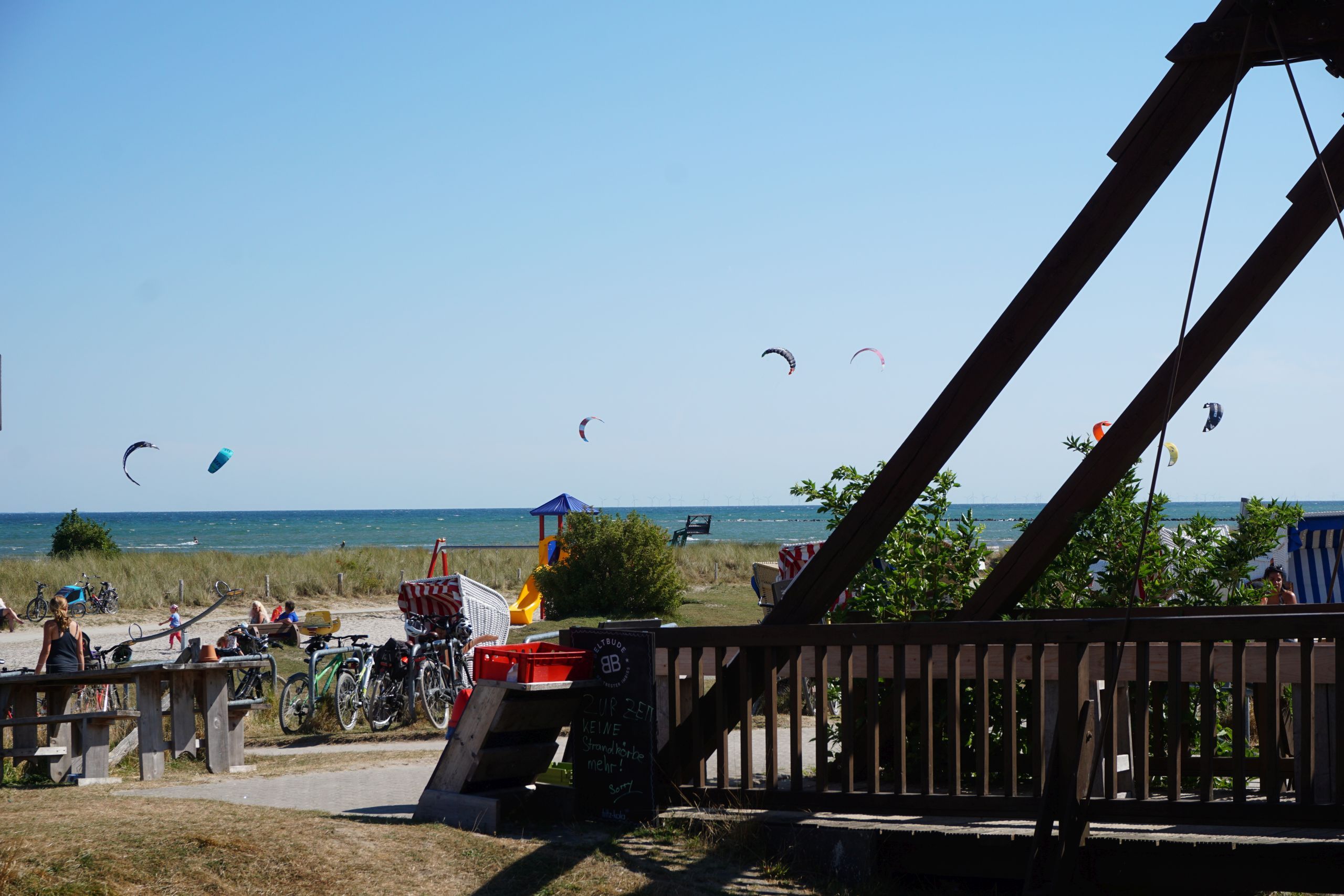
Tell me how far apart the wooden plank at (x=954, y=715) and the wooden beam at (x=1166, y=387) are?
→ 873 millimetres

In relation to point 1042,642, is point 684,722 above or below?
below

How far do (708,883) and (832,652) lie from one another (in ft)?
6.18

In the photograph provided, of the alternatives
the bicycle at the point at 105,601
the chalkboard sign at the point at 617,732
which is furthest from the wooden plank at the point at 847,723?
the bicycle at the point at 105,601

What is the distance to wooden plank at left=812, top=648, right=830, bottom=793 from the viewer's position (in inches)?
253

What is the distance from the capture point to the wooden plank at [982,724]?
6.09 metres

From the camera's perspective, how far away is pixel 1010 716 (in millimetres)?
5891

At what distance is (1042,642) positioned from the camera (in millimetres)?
5785

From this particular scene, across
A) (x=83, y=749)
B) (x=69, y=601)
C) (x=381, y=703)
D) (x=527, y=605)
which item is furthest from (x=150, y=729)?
(x=69, y=601)

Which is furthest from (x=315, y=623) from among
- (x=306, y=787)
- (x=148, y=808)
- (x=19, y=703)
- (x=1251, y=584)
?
(x=1251, y=584)

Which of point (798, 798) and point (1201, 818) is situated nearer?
point (1201, 818)

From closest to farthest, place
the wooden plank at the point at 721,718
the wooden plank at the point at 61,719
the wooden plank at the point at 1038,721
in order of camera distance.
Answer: the wooden plank at the point at 1038,721 < the wooden plank at the point at 721,718 < the wooden plank at the point at 61,719

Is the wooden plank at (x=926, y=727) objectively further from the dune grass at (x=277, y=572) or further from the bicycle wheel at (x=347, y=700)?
the dune grass at (x=277, y=572)

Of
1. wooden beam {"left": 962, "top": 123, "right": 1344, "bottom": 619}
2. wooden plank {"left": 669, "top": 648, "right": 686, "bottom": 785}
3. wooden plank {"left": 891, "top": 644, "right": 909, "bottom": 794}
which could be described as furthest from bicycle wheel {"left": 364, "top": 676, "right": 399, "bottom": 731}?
wooden plank {"left": 891, "top": 644, "right": 909, "bottom": 794}

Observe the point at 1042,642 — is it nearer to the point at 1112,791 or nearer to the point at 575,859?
the point at 1112,791
